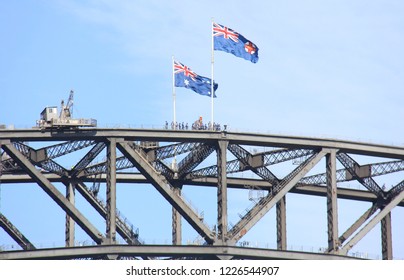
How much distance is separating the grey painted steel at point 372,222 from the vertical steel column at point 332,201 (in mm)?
1652

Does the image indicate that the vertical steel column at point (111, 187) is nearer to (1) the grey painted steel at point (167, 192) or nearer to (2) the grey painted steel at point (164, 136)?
(1) the grey painted steel at point (167, 192)

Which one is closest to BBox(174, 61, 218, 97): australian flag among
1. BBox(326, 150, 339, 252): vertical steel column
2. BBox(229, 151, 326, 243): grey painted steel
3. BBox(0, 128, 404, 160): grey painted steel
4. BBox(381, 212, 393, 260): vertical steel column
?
BBox(0, 128, 404, 160): grey painted steel

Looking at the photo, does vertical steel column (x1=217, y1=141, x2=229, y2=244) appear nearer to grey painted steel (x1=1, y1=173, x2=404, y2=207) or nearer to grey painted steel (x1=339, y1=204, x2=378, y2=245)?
grey painted steel (x1=1, y1=173, x2=404, y2=207)

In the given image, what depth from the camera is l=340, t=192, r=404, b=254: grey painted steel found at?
181m

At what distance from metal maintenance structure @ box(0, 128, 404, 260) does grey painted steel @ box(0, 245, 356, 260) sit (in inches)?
4.0

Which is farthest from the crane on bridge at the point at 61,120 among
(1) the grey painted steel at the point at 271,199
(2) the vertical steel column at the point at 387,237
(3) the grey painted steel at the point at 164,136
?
(2) the vertical steel column at the point at 387,237

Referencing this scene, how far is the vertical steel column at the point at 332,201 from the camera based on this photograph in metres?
180

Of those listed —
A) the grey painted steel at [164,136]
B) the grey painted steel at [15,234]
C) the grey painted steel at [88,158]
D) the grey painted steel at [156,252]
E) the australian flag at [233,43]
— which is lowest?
the grey painted steel at [156,252]

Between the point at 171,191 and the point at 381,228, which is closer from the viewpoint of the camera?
the point at 171,191
